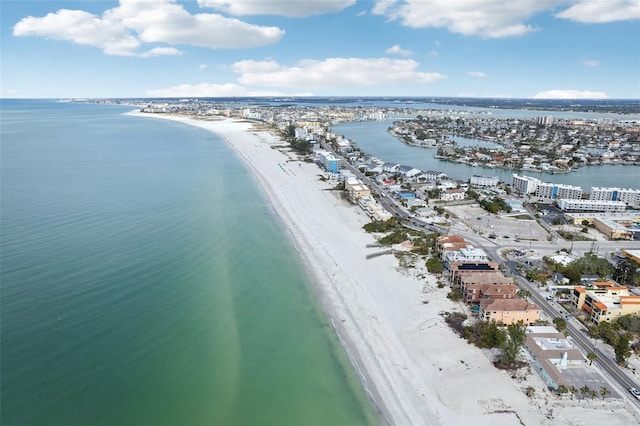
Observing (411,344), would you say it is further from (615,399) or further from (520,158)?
(520,158)

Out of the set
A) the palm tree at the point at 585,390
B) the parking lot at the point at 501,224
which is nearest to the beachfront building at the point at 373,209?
the parking lot at the point at 501,224

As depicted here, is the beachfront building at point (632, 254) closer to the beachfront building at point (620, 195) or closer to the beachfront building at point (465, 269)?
the beachfront building at point (465, 269)

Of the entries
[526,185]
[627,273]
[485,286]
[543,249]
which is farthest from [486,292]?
[526,185]

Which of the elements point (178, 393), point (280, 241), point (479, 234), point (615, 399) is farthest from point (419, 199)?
point (178, 393)

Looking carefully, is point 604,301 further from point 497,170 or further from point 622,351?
point 497,170

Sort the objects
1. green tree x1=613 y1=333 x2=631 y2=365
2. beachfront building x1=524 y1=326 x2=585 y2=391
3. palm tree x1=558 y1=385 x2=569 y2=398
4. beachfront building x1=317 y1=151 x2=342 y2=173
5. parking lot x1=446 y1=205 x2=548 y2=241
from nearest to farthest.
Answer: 1. palm tree x1=558 y1=385 x2=569 y2=398
2. beachfront building x1=524 y1=326 x2=585 y2=391
3. green tree x1=613 y1=333 x2=631 y2=365
4. parking lot x1=446 y1=205 x2=548 y2=241
5. beachfront building x1=317 y1=151 x2=342 y2=173

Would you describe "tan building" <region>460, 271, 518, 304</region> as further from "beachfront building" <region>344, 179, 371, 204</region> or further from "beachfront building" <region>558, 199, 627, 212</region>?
"beachfront building" <region>558, 199, 627, 212</region>

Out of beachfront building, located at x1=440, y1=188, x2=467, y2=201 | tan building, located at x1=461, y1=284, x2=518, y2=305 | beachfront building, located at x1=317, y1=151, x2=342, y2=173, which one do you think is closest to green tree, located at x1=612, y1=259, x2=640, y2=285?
tan building, located at x1=461, y1=284, x2=518, y2=305
